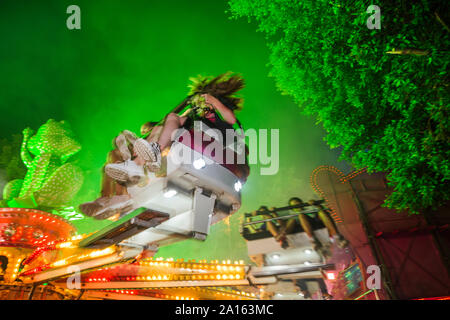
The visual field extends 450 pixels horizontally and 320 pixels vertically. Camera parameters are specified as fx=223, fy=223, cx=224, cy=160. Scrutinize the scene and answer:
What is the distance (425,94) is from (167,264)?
707 centimetres

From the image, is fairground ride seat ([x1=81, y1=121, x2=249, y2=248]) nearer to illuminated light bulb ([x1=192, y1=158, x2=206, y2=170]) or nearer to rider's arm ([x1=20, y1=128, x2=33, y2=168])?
illuminated light bulb ([x1=192, y1=158, x2=206, y2=170])

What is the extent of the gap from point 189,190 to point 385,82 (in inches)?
168

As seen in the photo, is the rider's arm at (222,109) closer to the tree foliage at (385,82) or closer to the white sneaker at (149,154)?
the white sneaker at (149,154)

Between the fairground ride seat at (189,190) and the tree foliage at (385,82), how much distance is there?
3.25 metres

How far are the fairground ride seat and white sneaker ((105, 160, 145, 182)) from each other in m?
0.15

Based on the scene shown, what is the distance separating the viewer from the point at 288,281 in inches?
595

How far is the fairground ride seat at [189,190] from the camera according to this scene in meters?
2.75

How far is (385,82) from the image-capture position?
4312 millimetres

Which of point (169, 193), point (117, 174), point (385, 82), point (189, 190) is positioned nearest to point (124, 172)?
point (117, 174)

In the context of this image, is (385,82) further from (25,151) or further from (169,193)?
(25,151)

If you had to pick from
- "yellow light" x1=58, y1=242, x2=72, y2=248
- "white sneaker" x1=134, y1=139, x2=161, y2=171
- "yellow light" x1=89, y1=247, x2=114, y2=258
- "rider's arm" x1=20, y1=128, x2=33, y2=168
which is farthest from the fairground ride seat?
"rider's arm" x1=20, y1=128, x2=33, y2=168

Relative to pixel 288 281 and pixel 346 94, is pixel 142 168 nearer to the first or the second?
pixel 346 94

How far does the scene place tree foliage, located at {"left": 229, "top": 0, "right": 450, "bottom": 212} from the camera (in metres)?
3.74

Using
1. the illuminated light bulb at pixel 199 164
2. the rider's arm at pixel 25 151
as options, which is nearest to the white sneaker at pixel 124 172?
the illuminated light bulb at pixel 199 164
